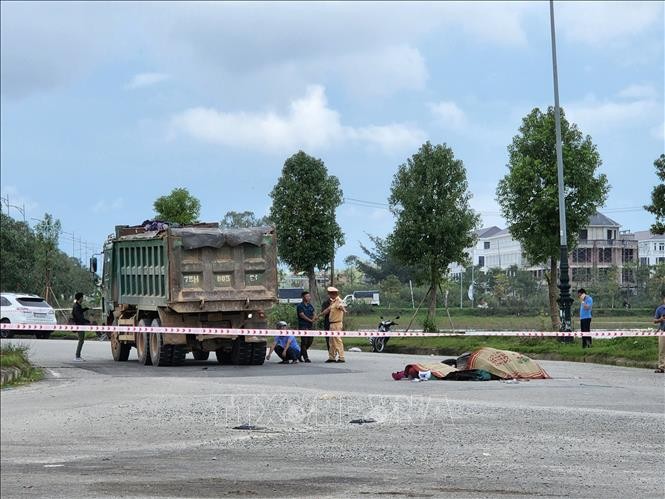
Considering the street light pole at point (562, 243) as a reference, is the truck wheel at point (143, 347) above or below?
below

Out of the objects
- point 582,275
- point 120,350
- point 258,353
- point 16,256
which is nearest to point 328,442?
point 258,353

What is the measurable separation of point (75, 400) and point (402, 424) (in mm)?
4003

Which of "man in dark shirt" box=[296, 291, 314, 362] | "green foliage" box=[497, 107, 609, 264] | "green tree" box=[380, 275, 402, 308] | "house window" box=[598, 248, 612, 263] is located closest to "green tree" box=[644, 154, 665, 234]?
"green foliage" box=[497, 107, 609, 264]

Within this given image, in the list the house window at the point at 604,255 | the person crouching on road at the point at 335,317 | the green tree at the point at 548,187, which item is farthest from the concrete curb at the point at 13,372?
the house window at the point at 604,255

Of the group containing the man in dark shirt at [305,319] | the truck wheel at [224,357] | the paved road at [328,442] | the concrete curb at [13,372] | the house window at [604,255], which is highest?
the house window at [604,255]

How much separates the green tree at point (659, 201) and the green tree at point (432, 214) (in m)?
9.40

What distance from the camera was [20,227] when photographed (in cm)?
5709

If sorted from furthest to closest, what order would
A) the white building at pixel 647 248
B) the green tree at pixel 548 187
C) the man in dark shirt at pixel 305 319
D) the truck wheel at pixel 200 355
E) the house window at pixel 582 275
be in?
the white building at pixel 647 248
the house window at pixel 582 275
the green tree at pixel 548 187
the man in dark shirt at pixel 305 319
the truck wheel at pixel 200 355

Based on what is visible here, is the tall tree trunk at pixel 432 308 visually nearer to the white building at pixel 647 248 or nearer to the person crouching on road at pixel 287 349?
the person crouching on road at pixel 287 349

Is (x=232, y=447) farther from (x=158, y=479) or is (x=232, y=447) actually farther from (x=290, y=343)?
(x=290, y=343)

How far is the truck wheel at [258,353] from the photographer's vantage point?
79.4 ft

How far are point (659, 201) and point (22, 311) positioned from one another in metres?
23.8

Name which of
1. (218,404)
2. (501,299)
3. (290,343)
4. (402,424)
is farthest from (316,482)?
(501,299)

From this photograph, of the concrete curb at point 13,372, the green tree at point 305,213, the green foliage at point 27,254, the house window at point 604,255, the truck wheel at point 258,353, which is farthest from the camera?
the house window at point 604,255
